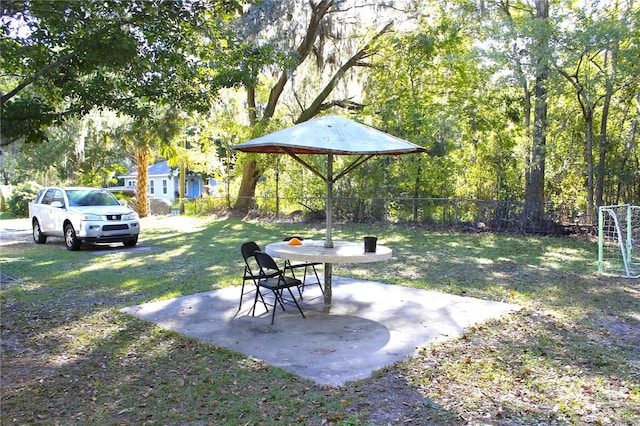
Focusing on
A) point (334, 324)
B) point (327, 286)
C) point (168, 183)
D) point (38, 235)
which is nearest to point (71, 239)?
point (38, 235)

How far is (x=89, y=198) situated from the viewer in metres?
12.0

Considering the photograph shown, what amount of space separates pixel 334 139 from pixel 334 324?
6.69 ft

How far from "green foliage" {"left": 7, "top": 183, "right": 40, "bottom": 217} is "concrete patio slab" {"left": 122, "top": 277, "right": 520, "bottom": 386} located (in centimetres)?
2261

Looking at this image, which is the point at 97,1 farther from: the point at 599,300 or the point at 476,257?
the point at 476,257

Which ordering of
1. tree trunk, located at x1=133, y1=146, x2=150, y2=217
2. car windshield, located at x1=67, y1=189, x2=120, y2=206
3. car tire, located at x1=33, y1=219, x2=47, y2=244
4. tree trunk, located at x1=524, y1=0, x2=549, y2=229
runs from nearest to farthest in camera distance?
car windshield, located at x1=67, y1=189, x2=120, y2=206, car tire, located at x1=33, y1=219, x2=47, y2=244, tree trunk, located at x1=524, y1=0, x2=549, y2=229, tree trunk, located at x1=133, y1=146, x2=150, y2=217

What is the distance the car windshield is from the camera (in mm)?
11766

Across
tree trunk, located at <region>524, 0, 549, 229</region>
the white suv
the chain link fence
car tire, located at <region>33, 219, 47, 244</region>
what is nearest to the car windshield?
the white suv

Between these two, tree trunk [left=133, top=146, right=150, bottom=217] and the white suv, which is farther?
tree trunk [left=133, top=146, right=150, bottom=217]

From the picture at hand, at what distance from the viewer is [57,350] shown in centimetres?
440

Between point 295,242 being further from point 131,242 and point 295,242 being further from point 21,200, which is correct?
point 21,200

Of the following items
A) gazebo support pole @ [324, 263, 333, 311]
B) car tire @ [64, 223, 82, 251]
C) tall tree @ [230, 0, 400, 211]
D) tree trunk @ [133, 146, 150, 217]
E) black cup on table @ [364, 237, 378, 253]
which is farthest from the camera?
tree trunk @ [133, 146, 150, 217]

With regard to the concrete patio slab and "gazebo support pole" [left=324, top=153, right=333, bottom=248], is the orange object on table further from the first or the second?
the concrete patio slab

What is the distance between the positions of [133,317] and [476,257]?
23.4 ft

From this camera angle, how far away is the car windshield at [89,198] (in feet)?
38.6
